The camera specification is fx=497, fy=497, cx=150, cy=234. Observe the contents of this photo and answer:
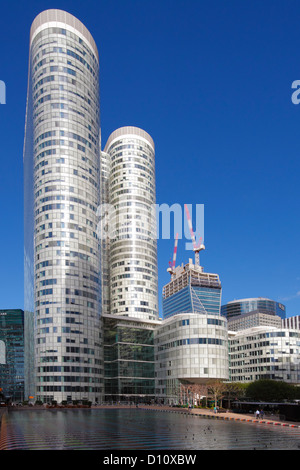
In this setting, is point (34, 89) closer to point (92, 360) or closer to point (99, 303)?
point (99, 303)

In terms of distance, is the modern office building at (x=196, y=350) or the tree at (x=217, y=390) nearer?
the tree at (x=217, y=390)

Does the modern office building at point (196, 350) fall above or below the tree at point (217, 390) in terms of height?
above

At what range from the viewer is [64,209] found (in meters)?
158

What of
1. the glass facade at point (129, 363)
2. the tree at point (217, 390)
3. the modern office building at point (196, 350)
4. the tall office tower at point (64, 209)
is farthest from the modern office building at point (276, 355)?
the tall office tower at point (64, 209)

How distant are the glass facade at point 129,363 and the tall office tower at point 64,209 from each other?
24.9 feet

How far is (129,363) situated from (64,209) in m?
55.4

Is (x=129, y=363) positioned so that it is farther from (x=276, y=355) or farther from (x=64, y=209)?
(x=276, y=355)

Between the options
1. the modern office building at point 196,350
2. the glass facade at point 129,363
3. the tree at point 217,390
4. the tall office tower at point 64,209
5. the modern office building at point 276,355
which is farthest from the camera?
the modern office building at point 276,355

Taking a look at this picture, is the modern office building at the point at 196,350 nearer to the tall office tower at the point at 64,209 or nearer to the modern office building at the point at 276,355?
the tall office tower at the point at 64,209

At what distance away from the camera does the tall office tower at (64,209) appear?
14825 centimetres

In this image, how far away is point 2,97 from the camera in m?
80.4

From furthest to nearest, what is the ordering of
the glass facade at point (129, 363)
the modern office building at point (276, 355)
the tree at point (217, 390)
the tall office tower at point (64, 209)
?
the modern office building at point (276, 355) < the glass facade at point (129, 363) < the tall office tower at point (64, 209) < the tree at point (217, 390)

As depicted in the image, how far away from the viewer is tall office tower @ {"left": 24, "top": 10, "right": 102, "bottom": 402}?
486ft

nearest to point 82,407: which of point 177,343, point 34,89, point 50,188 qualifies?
point 177,343
